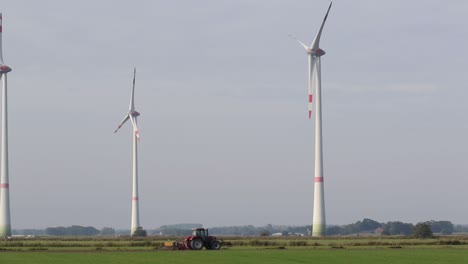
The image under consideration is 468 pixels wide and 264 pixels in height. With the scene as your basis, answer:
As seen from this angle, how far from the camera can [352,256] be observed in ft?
205

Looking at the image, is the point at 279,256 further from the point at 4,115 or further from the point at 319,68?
the point at 4,115

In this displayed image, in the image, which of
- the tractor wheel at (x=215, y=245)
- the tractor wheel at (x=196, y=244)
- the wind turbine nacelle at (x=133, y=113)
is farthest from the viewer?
the wind turbine nacelle at (x=133, y=113)

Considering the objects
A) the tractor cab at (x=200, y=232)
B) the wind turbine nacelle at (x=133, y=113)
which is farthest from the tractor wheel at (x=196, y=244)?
the wind turbine nacelle at (x=133, y=113)

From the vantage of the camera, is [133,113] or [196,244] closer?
[196,244]

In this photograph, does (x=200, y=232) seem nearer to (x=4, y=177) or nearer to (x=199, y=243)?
(x=199, y=243)

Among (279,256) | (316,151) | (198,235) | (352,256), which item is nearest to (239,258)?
(279,256)

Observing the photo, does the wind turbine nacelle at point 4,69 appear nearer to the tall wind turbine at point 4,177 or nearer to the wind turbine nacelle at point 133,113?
the tall wind turbine at point 4,177

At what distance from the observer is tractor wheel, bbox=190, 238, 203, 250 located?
79.8 m

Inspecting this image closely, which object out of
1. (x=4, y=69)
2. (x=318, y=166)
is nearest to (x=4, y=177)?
(x=4, y=69)

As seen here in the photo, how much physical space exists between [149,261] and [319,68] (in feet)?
261

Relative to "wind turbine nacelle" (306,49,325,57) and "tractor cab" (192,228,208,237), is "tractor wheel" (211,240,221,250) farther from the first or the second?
"wind turbine nacelle" (306,49,325,57)

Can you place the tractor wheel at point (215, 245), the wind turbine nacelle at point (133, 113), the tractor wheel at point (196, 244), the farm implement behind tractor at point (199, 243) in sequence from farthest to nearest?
the wind turbine nacelle at point (133, 113)
the tractor wheel at point (215, 245)
the farm implement behind tractor at point (199, 243)
the tractor wheel at point (196, 244)

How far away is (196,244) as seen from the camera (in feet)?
262

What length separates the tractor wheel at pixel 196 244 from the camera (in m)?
79.8
